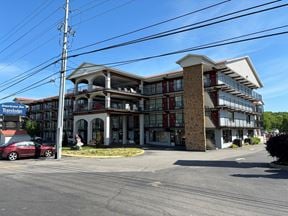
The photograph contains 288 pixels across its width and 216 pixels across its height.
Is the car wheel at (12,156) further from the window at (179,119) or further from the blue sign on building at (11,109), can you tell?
the window at (179,119)

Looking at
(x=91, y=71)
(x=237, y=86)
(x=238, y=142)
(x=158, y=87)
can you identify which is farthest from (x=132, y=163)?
(x=237, y=86)

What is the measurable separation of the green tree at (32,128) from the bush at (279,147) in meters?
59.5

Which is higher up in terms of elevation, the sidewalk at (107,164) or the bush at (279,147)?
the bush at (279,147)

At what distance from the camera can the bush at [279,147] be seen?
16061 mm

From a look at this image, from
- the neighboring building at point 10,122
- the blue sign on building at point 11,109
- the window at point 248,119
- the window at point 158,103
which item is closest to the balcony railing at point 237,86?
the window at point 248,119

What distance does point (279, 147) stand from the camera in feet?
53.6

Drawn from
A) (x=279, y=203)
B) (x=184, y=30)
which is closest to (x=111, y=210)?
(x=279, y=203)

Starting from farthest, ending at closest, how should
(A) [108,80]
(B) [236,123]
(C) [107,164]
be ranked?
1. (B) [236,123]
2. (A) [108,80]
3. (C) [107,164]

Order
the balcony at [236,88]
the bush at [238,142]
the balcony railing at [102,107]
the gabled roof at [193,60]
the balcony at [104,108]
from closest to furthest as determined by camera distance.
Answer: the gabled roof at [193,60] → the balcony at [236,88] → the balcony at [104,108] → the bush at [238,142] → the balcony railing at [102,107]

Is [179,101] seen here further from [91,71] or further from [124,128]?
[91,71]

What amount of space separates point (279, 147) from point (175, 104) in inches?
1121

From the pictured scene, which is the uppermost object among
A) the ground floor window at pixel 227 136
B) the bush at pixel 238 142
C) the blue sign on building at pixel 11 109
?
the blue sign on building at pixel 11 109

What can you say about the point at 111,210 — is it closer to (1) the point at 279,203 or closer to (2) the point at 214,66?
(1) the point at 279,203

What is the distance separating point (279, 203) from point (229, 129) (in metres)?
35.8
